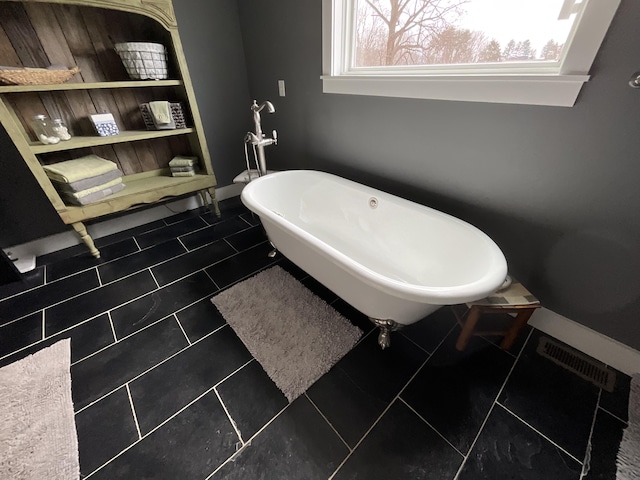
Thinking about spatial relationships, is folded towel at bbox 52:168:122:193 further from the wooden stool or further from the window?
the wooden stool

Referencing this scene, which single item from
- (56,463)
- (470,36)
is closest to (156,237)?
(56,463)

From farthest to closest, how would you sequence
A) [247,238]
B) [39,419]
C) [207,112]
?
[207,112]
[247,238]
[39,419]

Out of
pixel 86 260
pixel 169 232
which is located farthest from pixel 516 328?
pixel 86 260

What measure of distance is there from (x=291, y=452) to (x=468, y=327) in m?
0.84

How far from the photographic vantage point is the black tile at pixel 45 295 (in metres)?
1.45

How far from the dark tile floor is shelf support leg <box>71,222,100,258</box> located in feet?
1.15

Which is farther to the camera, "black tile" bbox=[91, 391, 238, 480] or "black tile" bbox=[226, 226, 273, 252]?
"black tile" bbox=[226, 226, 273, 252]

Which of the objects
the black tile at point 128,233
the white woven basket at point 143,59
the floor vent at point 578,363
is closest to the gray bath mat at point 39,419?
the black tile at point 128,233

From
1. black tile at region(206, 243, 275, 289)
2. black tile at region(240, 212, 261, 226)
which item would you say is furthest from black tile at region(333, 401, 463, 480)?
black tile at region(240, 212, 261, 226)

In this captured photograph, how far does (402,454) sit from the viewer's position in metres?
0.91

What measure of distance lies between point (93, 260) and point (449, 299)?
7.12ft

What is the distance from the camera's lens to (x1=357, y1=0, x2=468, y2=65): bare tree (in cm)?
123

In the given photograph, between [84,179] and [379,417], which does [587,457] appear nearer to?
[379,417]

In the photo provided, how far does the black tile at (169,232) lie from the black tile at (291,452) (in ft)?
5.26
